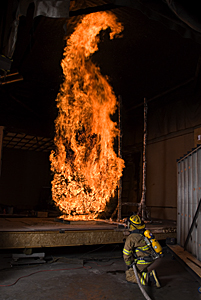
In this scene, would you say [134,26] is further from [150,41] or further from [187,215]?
[187,215]

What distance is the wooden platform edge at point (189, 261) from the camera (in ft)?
16.4

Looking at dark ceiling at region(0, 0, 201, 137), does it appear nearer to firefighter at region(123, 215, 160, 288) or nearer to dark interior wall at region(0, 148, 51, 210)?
firefighter at region(123, 215, 160, 288)

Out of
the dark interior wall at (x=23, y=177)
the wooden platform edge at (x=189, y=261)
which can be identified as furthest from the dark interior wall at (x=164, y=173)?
the dark interior wall at (x=23, y=177)

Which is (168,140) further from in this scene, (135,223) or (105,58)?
(135,223)

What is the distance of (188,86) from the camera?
11547 millimetres

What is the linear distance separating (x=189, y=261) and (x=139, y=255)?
1188 mm

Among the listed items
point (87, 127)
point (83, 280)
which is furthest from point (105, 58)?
point (83, 280)

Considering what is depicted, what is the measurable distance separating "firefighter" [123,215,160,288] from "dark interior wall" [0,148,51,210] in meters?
16.3

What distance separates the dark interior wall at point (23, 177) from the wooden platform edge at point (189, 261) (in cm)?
1558

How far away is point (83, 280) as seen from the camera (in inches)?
219

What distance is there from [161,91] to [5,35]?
9434 millimetres

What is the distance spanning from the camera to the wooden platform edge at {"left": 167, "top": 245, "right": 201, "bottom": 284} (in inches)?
197

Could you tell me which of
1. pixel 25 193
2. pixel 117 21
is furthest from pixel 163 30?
pixel 25 193

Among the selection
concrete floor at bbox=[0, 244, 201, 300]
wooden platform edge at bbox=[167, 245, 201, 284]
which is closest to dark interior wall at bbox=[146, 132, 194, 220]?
concrete floor at bbox=[0, 244, 201, 300]
